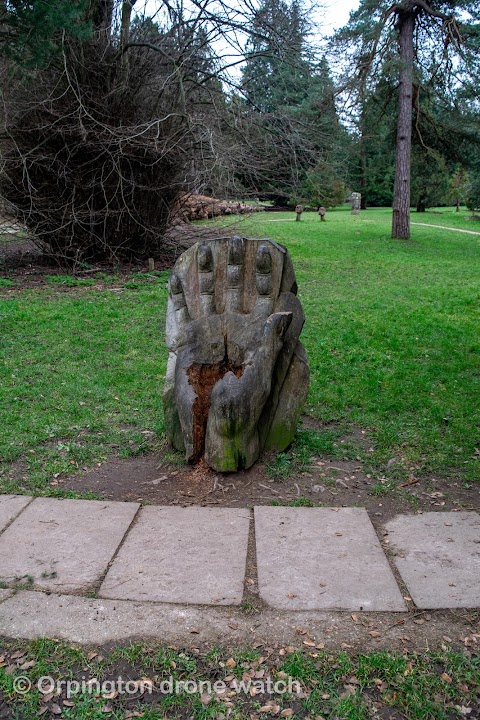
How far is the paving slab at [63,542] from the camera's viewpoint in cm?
332

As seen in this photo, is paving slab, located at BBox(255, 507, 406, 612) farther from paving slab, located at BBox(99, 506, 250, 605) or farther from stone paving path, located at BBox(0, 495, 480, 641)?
paving slab, located at BBox(99, 506, 250, 605)

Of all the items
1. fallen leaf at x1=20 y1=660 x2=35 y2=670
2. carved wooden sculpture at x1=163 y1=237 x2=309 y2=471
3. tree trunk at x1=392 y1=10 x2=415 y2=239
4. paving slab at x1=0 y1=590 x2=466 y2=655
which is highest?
tree trunk at x1=392 y1=10 x2=415 y2=239

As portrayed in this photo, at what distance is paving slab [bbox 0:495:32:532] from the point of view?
392 centimetres

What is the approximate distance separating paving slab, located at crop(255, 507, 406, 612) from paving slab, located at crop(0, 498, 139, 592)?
34.7 inches

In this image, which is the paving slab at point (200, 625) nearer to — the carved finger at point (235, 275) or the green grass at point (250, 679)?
the green grass at point (250, 679)

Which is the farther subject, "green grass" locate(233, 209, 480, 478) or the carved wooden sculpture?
"green grass" locate(233, 209, 480, 478)

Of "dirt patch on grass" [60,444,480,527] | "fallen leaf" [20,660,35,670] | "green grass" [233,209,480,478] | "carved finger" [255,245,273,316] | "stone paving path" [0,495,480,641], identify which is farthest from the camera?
"green grass" [233,209,480,478]

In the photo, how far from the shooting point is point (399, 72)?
18.5 meters

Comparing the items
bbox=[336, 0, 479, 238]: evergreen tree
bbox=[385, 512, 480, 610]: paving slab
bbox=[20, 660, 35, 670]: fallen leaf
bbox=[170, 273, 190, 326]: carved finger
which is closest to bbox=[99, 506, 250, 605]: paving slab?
bbox=[20, 660, 35, 670]: fallen leaf

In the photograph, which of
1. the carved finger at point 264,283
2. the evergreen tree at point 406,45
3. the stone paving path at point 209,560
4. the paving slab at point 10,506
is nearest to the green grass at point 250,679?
the stone paving path at point 209,560

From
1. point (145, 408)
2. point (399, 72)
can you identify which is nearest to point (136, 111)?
point (145, 408)

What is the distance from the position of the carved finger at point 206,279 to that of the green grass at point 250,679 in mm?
2707

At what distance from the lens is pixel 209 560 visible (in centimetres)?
349

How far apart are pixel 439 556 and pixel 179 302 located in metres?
2.67
